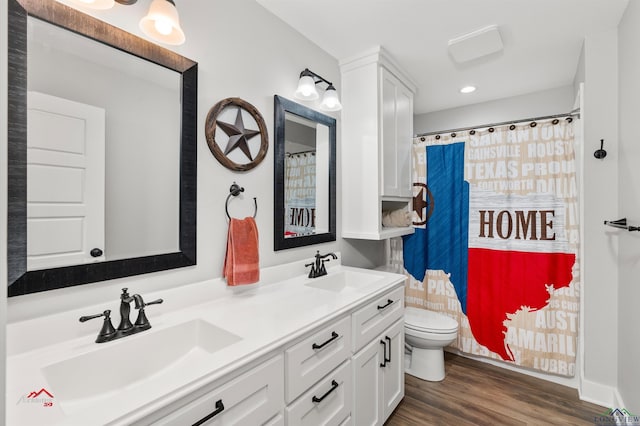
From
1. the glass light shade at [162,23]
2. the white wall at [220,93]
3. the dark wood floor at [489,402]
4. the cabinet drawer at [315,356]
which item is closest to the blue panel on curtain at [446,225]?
the dark wood floor at [489,402]

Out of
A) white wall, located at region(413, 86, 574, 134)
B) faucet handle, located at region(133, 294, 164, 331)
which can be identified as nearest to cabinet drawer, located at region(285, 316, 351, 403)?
faucet handle, located at region(133, 294, 164, 331)

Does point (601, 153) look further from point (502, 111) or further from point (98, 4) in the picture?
point (98, 4)

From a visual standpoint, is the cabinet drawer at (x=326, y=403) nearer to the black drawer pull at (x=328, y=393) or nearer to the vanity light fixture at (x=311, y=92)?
the black drawer pull at (x=328, y=393)

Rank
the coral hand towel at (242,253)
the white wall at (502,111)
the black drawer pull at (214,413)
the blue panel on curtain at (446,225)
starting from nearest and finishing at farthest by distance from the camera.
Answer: the black drawer pull at (214,413) → the coral hand towel at (242,253) → the blue panel on curtain at (446,225) → the white wall at (502,111)

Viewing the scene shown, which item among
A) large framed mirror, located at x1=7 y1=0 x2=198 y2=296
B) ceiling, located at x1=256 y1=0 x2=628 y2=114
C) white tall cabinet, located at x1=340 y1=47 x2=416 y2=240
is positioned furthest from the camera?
white tall cabinet, located at x1=340 y1=47 x2=416 y2=240

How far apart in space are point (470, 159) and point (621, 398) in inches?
71.9

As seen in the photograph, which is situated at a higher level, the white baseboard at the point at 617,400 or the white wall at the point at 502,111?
the white wall at the point at 502,111

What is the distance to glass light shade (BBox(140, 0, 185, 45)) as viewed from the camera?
1.06 meters

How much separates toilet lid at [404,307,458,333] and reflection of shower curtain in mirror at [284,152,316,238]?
1.11m

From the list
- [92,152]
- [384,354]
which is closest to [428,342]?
[384,354]

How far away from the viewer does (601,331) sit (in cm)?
193

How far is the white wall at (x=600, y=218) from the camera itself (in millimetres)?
1877

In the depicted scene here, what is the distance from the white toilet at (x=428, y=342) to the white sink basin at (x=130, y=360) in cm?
162

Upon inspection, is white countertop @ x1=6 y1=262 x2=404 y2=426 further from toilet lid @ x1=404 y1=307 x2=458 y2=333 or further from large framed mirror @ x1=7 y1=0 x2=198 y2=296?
toilet lid @ x1=404 y1=307 x2=458 y2=333
